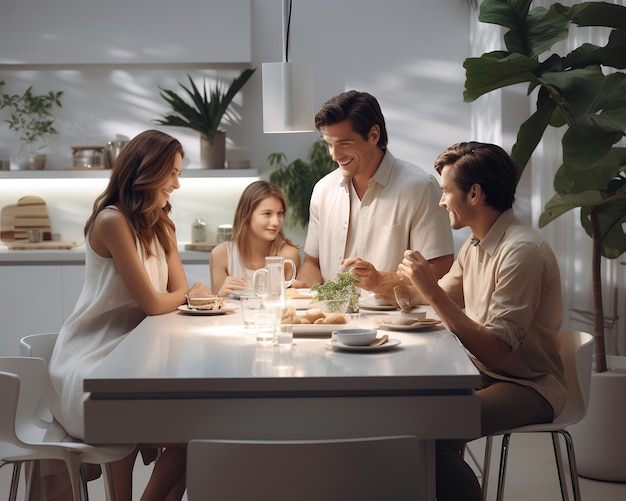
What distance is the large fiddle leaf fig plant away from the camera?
3340 mm

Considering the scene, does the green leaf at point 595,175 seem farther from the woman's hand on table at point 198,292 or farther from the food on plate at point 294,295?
the woman's hand on table at point 198,292

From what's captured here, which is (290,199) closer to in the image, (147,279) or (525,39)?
(525,39)

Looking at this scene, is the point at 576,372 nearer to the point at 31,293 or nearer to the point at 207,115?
the point at 207,115

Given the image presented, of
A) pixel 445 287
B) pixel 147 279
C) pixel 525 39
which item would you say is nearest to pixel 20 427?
pixel 147 279

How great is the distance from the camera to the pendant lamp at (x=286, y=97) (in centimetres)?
356

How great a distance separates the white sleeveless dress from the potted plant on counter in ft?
5.09

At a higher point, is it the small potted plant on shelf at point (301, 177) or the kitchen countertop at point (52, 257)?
the small potted plant on shelf at point (301, 177)

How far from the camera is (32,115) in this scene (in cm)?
610

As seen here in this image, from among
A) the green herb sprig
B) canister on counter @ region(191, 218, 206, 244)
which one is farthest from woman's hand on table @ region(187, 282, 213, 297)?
canister on counter @ region(191, 218, 206, 244)

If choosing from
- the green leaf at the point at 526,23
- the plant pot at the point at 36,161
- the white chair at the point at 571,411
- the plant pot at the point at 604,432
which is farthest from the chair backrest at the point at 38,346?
the plant pot at the point at 36,161

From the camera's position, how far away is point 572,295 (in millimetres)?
5207

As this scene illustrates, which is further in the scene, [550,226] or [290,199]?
[290,199]

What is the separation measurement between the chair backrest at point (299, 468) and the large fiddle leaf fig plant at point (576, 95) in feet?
5.78

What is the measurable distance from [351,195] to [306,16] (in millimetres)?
2516
